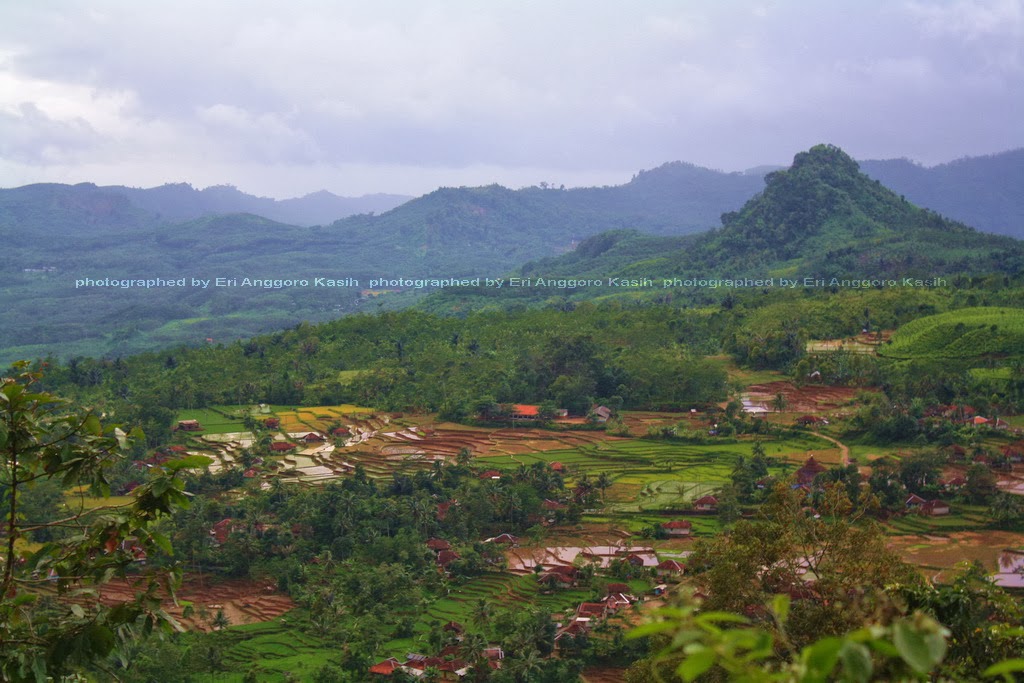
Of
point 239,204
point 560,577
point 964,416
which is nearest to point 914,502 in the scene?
point 964,416

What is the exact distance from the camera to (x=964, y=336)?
86.1 ft

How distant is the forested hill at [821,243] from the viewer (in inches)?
1599

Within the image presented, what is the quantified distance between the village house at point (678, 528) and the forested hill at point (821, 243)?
2550cm

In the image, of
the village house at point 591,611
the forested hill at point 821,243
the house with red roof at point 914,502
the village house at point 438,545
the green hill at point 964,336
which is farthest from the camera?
the forested hill at point 821,243

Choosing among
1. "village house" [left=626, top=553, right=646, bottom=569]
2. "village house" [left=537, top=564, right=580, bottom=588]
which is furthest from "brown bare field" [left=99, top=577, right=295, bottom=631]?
"village house" [left=626, top=553, right=646, bottom=569]

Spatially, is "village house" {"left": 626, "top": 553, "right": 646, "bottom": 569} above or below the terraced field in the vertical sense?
above

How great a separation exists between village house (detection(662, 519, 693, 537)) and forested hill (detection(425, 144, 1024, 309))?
25.5m

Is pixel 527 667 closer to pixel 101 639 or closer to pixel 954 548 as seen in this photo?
pixel 954 548

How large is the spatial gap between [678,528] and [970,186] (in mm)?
127356

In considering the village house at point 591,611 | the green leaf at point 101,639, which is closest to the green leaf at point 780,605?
the green leaf at point 101,639

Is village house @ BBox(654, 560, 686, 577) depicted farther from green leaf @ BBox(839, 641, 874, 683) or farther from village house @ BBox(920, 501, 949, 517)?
green leaf @ BBox(839, 641, 874, 683)

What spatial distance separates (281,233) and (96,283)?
84.2 ft

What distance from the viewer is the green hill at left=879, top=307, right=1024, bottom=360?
2536 centimetres

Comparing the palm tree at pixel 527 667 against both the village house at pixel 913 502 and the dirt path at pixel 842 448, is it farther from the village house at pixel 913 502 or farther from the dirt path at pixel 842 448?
the dirt path at pixel 842 448
